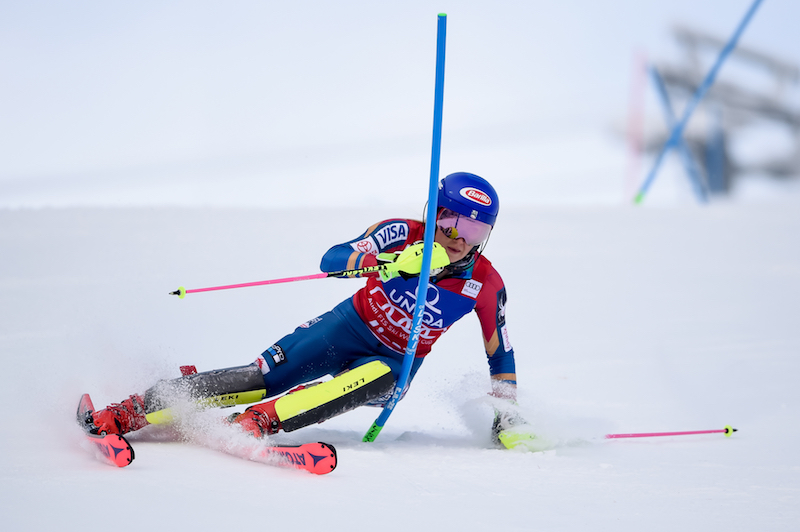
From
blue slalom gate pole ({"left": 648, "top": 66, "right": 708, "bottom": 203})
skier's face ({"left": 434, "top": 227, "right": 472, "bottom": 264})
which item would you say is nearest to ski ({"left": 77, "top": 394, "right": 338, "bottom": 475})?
skier's face ({"left": 434, "top": 227, "right": 472, "bottom": 264})

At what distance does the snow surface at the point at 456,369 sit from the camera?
1.89m

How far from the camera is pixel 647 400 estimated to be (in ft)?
13.2

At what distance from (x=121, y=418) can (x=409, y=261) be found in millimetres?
1098

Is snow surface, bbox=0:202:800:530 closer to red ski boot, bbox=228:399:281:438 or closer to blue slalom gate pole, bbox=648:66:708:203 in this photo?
red ski boot, bbox=228:399:281:438

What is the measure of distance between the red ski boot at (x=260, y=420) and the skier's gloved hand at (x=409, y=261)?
1.94ft

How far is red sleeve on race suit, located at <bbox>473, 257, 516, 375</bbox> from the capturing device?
288 cm

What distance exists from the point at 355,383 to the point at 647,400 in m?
2.22

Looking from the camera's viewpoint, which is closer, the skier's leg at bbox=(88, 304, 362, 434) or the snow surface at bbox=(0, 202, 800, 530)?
the snow surface at bbox=(0, 202, 800, 530)

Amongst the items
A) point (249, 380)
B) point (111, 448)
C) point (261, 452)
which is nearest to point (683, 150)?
point (249, 380)

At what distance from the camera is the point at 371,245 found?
2.68m

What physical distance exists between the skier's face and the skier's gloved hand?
0.62 ft

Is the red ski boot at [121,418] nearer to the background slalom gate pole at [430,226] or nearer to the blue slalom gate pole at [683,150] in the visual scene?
the background slalom gate pole at [430,226]

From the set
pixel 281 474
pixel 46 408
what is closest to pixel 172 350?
pixel 46 408

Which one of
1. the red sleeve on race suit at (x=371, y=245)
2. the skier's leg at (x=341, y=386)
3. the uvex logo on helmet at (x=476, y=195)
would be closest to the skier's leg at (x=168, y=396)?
the skier's leg at (x=341, y=386)
